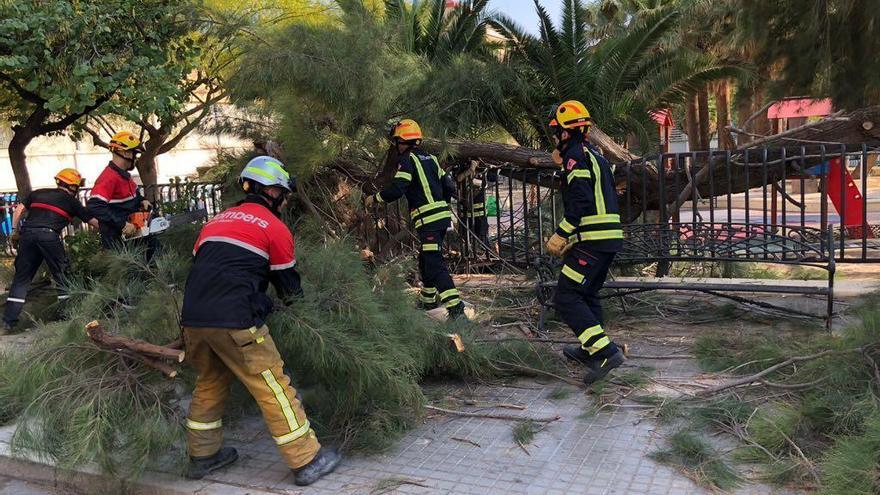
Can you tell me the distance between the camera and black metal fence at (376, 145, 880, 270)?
621cm

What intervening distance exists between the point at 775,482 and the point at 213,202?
689 cm

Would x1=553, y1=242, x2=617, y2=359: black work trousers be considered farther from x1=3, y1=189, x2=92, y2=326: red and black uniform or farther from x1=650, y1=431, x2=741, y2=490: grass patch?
x1=3, y1=189, x2=92, y2=326: red and black uniform

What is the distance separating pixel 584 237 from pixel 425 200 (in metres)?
1.99

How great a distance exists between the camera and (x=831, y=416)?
379 cm

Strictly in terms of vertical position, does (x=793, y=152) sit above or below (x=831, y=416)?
above

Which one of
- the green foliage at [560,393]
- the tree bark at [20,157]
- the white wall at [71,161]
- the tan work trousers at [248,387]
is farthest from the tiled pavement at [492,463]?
the white wall at [71,161]

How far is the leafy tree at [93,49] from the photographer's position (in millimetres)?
6738

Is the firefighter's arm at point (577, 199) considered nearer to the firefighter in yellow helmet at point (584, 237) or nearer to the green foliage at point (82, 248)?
the firefighter in yellow helmet at point (584, 237)

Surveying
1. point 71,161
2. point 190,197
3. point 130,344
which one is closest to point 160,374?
point 130,344

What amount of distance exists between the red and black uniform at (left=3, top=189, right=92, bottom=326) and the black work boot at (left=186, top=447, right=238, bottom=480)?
14.0 ft

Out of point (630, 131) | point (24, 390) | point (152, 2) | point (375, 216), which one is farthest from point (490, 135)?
point (24, 390)

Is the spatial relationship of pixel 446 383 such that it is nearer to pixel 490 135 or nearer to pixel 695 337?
pixel 695 337

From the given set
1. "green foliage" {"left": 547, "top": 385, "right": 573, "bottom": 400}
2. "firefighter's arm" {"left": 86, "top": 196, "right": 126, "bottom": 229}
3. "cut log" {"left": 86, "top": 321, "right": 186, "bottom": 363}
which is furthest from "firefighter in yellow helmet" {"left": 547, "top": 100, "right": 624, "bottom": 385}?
"firefighter's arm" {"left": 86, "top": 196, "right": 126, "bottom": 229}

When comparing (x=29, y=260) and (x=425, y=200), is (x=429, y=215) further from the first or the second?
(x=29, y=260)
